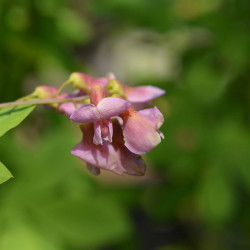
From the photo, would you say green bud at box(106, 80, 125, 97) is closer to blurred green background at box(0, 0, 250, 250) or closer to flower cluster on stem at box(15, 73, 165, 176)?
flower cluster on stem at box(15, 73, 165, 176)

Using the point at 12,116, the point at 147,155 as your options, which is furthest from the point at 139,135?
the point at 147,155

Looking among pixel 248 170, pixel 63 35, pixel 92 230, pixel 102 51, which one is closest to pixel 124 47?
pixel 102 51

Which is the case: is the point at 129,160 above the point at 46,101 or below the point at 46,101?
below

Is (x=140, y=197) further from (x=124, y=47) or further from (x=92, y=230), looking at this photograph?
(x=124, y=47)

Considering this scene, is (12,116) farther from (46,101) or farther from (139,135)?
(139,135)

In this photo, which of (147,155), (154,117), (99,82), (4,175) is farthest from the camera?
(147,155)

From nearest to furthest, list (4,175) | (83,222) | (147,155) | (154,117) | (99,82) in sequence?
(4,175) < (154,117) < (99,82) < (83,222) < (147,155)
